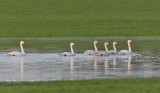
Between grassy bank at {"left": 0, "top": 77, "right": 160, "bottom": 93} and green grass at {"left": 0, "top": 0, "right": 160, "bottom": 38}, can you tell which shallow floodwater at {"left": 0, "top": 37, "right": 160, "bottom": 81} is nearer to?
grassy bank at {"left": 0, "top": 77, "right": 160, "bottom": 93}

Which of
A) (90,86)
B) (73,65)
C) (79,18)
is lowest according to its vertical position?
(90,86)

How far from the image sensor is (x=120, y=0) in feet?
321

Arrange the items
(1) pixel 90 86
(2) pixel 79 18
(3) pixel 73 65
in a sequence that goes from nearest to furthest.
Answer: (1) pixel 90 86 < (3) pixel 73 65 < (2) pixel 79 18

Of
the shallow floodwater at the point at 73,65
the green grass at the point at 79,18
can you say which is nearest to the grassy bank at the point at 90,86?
the shallow floodwater at the point at 73,65

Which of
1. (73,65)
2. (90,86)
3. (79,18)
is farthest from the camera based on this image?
(79,18)

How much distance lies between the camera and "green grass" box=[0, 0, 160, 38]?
2231 inches

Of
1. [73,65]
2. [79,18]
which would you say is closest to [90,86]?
[73,65]

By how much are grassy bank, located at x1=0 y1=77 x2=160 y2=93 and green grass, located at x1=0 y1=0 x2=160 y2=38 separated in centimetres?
3349

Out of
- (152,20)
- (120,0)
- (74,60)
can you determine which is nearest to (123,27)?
(152,20)

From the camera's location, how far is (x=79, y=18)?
71.3m

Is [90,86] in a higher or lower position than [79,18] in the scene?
lower

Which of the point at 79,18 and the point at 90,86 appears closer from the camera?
the point at 90,86

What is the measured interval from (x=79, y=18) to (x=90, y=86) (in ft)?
173

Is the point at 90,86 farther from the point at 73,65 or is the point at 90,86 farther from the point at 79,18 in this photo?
the point at 79,18
